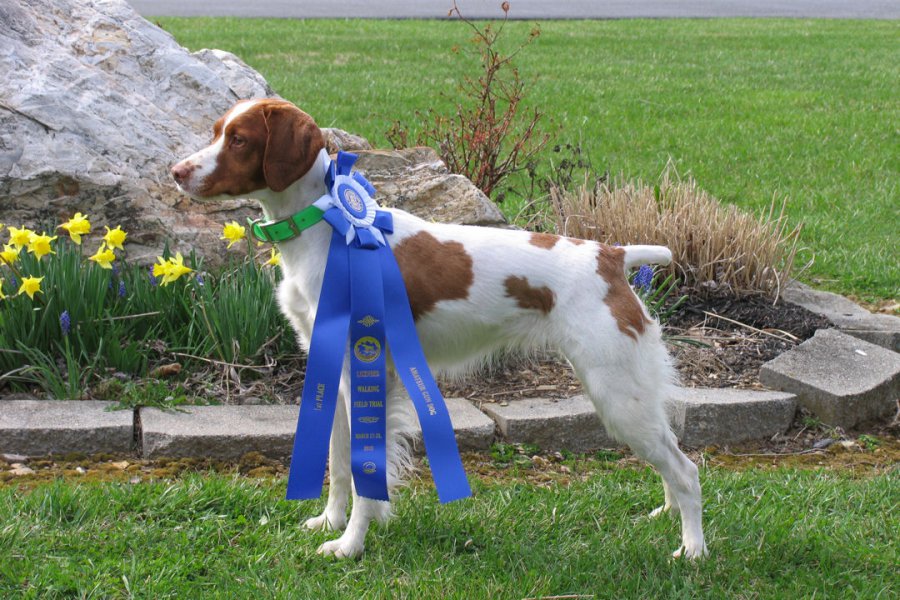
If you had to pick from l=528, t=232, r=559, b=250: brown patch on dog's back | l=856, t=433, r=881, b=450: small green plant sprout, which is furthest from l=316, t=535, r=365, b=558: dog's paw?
l=856, t=433, r=881, b=450: small green plant sprout

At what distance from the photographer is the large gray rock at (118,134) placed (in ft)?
14.9

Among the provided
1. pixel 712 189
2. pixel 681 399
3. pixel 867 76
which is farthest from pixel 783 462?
pixel 867 76

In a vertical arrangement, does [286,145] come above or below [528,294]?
above

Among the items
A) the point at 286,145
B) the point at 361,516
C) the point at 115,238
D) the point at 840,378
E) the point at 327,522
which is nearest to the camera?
the point at 286,145

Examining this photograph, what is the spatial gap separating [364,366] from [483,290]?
0.43m

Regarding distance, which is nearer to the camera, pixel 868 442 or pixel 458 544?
pixel 458 544

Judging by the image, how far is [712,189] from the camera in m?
7.97

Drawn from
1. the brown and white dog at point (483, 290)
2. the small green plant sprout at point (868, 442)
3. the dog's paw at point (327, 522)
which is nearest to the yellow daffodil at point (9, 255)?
the brown and white dog at point (483, 290)

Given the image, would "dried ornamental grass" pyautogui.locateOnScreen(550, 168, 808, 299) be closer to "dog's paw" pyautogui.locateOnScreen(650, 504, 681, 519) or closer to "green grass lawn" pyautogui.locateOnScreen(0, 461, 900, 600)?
"green grass lawn" pyautogui.locateOnScreen(0, 461, 900, 600)

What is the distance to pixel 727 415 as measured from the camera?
4164mm

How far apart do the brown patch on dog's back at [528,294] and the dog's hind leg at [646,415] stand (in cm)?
17

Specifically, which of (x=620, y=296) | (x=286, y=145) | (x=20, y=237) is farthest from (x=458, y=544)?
(x=20, y=237)

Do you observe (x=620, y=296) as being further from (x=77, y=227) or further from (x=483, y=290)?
(x=77, y=227)

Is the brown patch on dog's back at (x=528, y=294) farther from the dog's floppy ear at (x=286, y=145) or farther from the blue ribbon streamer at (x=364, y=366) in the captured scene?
the dog's floppy ear at (x=286, y=145)
